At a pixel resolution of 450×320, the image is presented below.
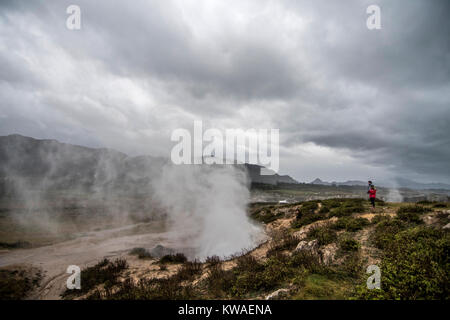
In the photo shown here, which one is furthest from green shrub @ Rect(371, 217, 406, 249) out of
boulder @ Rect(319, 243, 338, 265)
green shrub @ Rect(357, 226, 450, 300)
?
boulder @ Rect(319, 243, 338, 265)

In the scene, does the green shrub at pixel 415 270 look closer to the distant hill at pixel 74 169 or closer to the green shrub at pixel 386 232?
the green shrub at pixel 386 232

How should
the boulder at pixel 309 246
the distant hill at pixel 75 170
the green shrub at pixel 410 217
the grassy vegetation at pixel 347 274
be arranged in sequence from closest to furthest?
1. the grassy vegetation at pixel 347 274
2. the boulder at pixel 309 246
3. the green shrub at pixel 410 217
4. the distant hill at pixel 75 170

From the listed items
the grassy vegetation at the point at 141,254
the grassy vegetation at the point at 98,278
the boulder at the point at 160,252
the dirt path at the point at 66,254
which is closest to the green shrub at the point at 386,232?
the grassy vegetation at the point at 98,278

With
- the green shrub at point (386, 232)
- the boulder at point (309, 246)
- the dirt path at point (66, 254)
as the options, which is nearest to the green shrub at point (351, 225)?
the green shrub at point (386, 232)

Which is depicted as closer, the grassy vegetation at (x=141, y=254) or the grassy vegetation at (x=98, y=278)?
the grassy vegetation at (x=98, y=278)

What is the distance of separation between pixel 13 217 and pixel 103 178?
40.0 meters

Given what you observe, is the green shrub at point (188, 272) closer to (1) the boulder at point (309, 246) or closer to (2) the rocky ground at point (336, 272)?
(2) the rocky ground at point (336, 272)

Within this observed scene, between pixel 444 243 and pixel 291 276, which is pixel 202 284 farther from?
pixel 444 243

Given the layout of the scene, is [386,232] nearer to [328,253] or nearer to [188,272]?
[328,253]

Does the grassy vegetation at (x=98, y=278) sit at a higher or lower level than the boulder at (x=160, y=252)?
higher

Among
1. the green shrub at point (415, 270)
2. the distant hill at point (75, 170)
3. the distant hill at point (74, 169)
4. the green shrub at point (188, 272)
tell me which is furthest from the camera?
the distant hill at point (74, 169)

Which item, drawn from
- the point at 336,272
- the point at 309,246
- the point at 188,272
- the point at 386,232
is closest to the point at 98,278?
the point at 188,272

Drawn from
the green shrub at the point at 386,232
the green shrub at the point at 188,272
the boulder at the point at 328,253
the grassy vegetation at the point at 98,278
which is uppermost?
the green shrub at the point at 386,232
